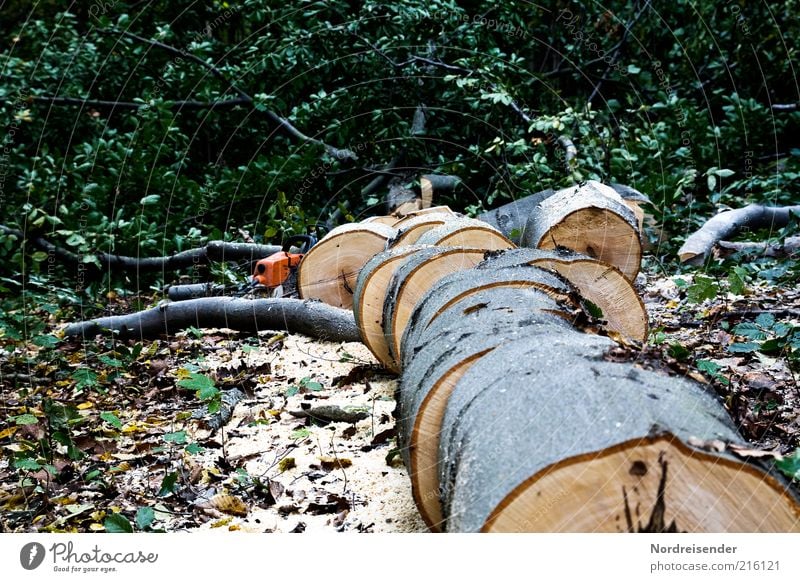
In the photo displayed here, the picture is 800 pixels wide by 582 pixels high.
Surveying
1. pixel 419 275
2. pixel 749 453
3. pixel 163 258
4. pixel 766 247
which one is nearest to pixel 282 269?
pixel 163 258

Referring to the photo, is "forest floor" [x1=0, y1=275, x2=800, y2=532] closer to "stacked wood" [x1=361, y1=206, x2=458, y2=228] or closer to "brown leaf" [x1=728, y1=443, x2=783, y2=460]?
"brown leaf" [x1=728, y1=443, x2=783, y2=460]

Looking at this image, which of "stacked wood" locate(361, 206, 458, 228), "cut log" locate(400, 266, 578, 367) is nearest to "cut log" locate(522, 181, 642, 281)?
"stacked wood" locate(361, 206, 458, 228)

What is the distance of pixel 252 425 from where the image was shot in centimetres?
344

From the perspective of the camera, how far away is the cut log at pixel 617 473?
150 centimetres

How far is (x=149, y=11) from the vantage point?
783cm

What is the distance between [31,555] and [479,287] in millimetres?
1600

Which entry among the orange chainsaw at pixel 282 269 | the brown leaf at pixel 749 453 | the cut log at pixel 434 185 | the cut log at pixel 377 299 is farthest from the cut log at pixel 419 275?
the cut log at pixel 434 185

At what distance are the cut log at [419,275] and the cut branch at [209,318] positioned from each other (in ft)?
4.21

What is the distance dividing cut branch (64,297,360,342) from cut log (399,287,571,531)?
231cm

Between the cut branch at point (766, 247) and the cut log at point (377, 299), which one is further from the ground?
the cut branch at point (766, 247)

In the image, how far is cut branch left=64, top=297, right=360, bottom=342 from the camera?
15.8 ft

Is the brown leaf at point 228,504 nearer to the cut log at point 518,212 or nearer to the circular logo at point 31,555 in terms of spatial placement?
the circular logo at point 31,555

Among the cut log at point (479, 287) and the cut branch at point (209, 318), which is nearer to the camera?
the cut log at point (479, 287)

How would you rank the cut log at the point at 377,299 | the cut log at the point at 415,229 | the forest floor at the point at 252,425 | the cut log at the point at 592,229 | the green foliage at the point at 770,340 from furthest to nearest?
the cut log at the point at 415,229 < the cut log at the point at 592,229 < the cut log at the point at 377,299 < the green foliage at the point at 770,340 < the forest floor at the point at 252,425
